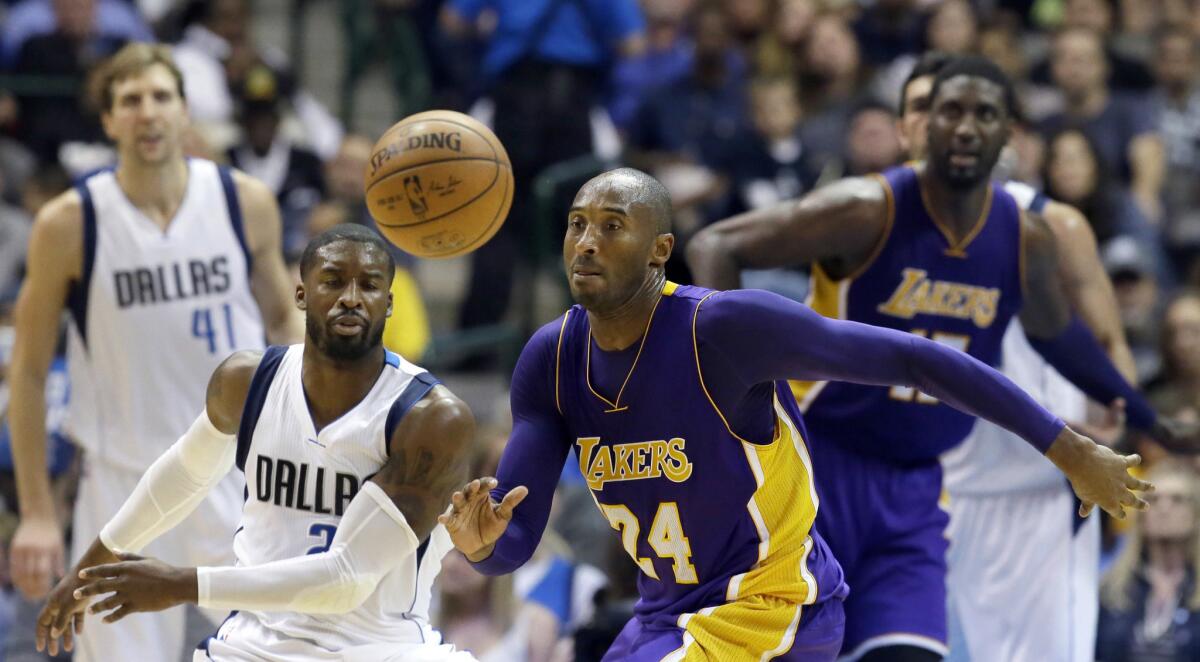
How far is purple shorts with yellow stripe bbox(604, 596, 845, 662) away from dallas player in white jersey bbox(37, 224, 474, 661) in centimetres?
61

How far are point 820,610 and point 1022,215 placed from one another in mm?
1830

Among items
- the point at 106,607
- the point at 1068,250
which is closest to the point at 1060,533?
the point at 1068,250

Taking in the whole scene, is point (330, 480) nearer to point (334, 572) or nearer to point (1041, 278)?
point (334, 572)

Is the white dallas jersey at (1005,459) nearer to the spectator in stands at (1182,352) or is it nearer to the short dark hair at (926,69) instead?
the short dark hair at (926,69)

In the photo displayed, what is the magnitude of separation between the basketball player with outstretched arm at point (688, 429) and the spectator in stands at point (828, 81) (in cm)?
579

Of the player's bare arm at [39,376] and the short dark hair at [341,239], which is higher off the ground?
the short dark hair at [341,239]

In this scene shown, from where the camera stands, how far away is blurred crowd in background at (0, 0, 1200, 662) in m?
9.41

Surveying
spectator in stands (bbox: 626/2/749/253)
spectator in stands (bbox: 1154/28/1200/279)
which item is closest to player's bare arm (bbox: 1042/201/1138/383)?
spectator in stands (bbox: 626/2/749/253)

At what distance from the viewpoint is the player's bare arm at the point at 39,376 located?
5.84m

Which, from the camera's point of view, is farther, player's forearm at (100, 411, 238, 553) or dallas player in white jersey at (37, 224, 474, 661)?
player's forearm at (100, 411, 238, 553)

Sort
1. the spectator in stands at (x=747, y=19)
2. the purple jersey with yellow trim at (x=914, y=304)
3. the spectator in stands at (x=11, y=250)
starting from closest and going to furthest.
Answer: the purple jersey with yellow trim at (x=914, y=304)
the spectator in stands at (x=11, y=250)
the spectator in stands at (x=747, y=19)

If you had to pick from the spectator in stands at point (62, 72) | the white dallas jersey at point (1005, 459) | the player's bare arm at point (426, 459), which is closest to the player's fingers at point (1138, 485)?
the player's bare arm at point (426, 459)

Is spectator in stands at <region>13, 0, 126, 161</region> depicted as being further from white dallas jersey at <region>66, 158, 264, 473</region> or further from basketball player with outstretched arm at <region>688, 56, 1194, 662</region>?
basketball player with outstretched arm at <region>688, 56, 1194, 662</region>

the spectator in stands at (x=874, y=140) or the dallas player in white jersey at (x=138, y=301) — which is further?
the spectator in stands at (x=874, y=140)
